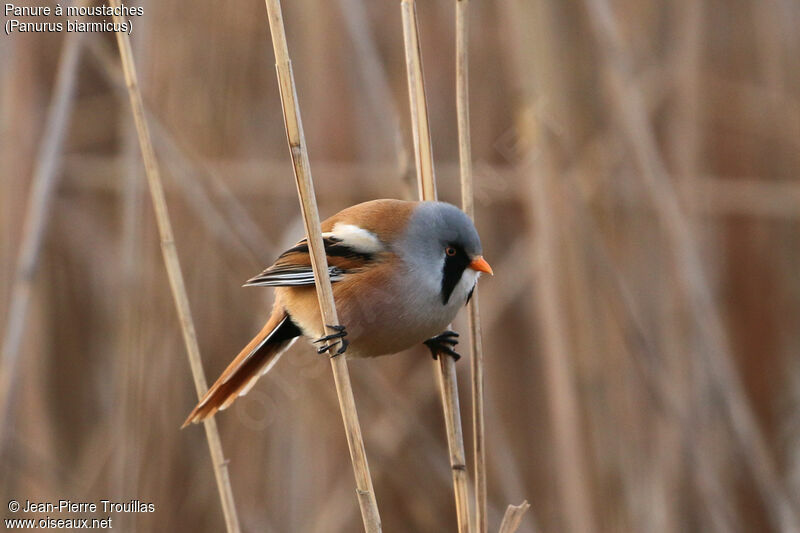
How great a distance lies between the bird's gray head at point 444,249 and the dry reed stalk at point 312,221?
0.33 meters

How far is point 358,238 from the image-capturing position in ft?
5.67

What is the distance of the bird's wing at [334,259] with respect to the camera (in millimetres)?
1639

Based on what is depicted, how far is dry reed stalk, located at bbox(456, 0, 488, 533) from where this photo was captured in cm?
148

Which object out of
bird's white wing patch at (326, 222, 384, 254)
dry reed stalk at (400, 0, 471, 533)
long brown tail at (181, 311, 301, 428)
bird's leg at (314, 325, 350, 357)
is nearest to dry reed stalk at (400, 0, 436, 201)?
dry reed stalk at (400, 0, 471, 533)

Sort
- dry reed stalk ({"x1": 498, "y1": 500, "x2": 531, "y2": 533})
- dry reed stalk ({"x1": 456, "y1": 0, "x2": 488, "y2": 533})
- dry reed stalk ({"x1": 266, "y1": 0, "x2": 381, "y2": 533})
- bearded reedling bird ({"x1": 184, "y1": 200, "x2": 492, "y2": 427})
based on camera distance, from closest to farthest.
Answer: dry reed stalk ({"x1": 266, "y1": 0, "x2": 381, "y2": 533})
dry reed stalk ({"x1": 498, "y1": 500, "x2": 531, "y2": 533})
dry reed stalk ({"x1": 456, "y1": 0, "x2": 488, "y2": 533})
bearded reedling bird ({"x1": 184, "y1": 200, "x2": 492, "y2": 427})

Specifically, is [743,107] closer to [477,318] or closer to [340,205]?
[340,205]

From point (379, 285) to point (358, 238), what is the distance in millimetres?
134

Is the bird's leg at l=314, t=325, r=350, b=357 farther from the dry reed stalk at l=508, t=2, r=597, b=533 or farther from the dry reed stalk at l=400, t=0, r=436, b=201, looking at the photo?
the dry reed stalk at l=508, t=2, r=597, b=533

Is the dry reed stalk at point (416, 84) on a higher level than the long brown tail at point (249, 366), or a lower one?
higher

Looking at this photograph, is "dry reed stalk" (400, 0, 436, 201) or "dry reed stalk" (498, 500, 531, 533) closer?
"dry reed stalk" (498, 500, 531, 533)

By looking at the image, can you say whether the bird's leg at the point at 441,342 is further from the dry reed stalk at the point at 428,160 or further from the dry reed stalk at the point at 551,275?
the dry reed stalk at the point at 551,275

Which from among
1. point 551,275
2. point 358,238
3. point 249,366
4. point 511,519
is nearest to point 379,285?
point 358,238

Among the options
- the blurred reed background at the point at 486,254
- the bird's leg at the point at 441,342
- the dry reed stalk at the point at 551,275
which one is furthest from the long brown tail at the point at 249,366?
the dry reed stalk at the point at 551,275

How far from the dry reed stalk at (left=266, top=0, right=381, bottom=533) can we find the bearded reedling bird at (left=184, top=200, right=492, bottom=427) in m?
0.21
